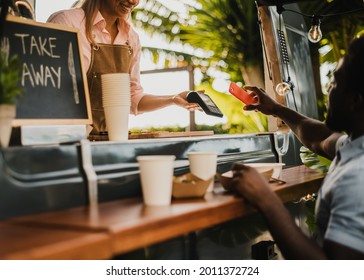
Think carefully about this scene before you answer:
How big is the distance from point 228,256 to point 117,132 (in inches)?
32.8

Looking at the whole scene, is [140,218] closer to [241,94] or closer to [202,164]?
[202,164]

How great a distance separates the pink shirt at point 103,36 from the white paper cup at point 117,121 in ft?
2.21

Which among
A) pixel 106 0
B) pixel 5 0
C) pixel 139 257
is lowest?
pixel 139 257

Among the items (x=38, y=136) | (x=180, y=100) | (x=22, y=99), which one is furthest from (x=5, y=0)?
(x=180, y=100)

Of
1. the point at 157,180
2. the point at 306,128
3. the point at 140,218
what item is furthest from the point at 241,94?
the point at 140,218

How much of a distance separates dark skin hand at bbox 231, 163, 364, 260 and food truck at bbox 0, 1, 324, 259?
0.17 feet

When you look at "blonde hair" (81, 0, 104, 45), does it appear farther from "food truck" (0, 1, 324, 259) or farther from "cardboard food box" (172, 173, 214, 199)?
"cardboard food box" (172, 173, 214, 199)

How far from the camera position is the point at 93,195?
150 centimetres

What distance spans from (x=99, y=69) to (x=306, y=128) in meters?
1.19

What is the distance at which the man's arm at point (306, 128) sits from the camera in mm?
2209

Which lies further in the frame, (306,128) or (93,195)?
(306,128)

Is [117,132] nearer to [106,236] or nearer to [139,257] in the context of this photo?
[139,257]
